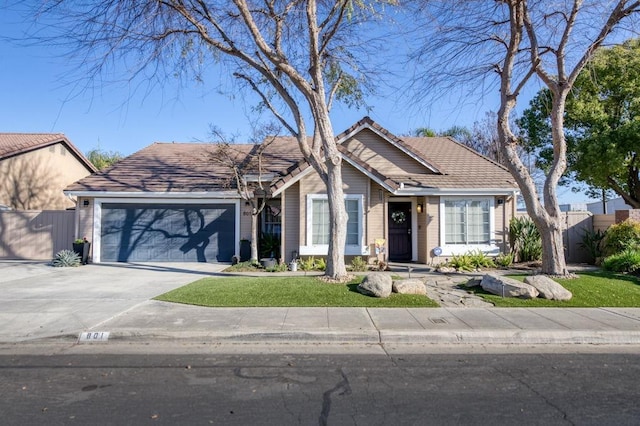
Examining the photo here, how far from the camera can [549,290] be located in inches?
356

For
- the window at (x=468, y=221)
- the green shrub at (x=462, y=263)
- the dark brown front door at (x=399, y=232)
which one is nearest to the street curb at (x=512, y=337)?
the green shrub at (x=462, y=263)

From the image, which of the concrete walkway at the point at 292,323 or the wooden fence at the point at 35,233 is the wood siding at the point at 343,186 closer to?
the concrete walkway at the point at 292,323

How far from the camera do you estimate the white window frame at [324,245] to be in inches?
Answer: 550

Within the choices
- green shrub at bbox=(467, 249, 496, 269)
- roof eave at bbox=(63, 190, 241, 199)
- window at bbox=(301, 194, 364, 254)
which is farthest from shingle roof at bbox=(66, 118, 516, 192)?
green shrub at bbox=(467, 249, 496, 269)

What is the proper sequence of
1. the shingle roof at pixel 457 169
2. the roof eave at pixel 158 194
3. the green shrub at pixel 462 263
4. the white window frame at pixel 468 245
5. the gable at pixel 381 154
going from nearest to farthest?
1. the green shrub at pixel 462 263
2. the white window frame at pixel 468 245
3. the shingle roof at pixel 457 169
4. the roof eave at pixel 158 194
5. the gable at pixel 381 154

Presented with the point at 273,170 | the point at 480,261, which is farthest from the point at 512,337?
the point at 273,170

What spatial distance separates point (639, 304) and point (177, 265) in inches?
519

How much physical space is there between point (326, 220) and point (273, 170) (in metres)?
3.63

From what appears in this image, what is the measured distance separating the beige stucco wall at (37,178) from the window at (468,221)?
730 inches

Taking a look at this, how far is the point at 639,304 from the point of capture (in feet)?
28.6

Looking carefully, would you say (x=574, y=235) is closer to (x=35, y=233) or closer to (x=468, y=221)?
(x=468, y=221)

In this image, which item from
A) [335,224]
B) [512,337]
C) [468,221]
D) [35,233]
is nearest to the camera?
[512,337]

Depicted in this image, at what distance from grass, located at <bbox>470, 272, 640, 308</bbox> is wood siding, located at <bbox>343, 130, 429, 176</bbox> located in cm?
622

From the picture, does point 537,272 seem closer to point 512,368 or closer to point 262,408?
point 512,368
